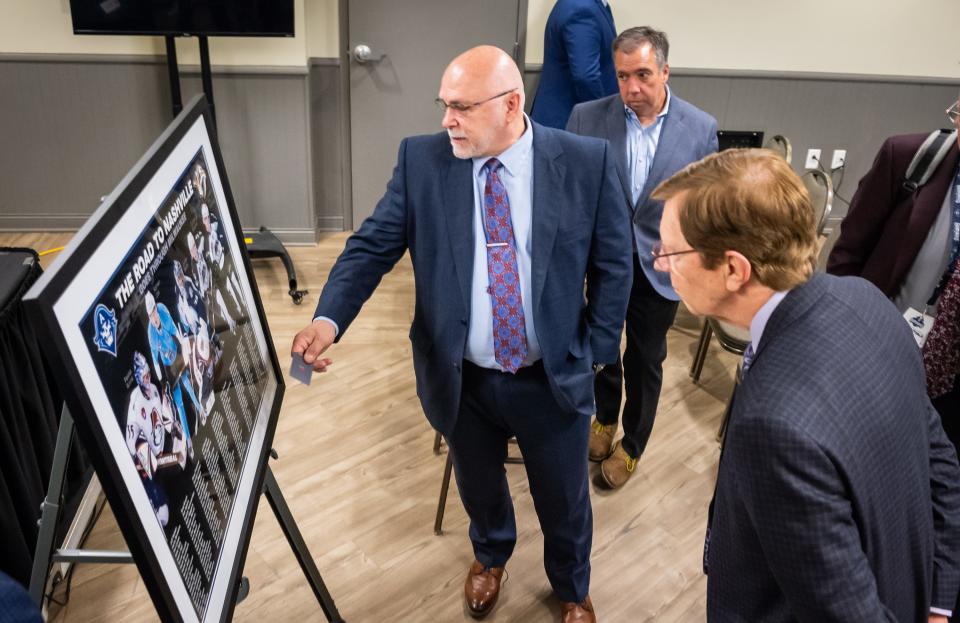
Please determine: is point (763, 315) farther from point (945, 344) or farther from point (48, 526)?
point (48, 526)

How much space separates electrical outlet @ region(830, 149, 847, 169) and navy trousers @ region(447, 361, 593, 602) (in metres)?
3.99

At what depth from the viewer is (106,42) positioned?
4383mm

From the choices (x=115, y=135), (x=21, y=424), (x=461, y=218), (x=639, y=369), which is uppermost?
(x=461, y=218)

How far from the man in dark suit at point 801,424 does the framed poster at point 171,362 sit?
75cm

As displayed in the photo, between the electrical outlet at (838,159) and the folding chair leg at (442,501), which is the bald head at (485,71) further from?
the electrical outlet at (838,159)

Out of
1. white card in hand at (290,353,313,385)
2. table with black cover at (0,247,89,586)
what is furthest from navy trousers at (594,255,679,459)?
table with black cover at (0,247,89,586)

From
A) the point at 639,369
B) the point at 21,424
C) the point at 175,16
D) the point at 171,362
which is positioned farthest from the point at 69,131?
the point at 171,362

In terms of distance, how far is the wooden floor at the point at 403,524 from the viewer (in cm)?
233

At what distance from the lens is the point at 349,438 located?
306 centimetres

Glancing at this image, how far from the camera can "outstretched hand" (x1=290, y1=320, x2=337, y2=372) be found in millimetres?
1622

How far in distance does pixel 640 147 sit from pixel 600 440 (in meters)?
1.05

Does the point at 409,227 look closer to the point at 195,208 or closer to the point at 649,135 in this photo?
the point at 195,208

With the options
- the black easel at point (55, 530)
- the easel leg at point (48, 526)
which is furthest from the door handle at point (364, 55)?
the easel leg at point (48, 526)

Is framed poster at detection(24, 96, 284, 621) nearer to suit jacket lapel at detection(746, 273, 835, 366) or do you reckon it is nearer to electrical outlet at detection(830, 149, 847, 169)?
suit jacket lapel at detection(746, 273, 835, 366)
